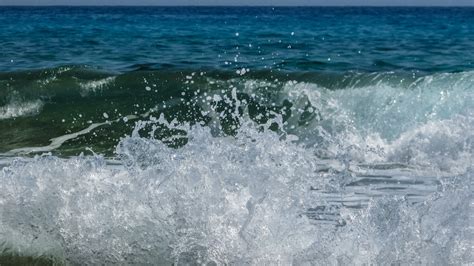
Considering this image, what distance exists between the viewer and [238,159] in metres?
5.02

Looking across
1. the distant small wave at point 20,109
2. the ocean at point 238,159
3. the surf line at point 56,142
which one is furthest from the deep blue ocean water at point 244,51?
the surf line at point 56,142

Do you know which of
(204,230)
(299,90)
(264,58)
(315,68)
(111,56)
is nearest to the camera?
(204,230)

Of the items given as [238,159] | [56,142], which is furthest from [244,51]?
[238,159]

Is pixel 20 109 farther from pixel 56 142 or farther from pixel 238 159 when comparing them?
pixel 238 159

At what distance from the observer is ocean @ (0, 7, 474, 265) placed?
176 inches

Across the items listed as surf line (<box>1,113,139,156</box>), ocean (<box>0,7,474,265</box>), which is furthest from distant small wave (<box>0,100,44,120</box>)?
surf line (<box>1,113,139,156</box>)

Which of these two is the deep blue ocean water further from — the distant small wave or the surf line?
the surf line

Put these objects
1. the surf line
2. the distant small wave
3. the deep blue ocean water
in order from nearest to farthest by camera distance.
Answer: the surf line < the distant small wave < the deep blue ocean water

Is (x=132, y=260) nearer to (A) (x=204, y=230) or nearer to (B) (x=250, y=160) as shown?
(A) (x=204, y=230)

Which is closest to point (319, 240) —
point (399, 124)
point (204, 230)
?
point (204, 230)

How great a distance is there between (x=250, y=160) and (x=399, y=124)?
476 centimetres

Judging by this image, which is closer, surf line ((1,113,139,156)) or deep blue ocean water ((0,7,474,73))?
surf line ((1,113,139,156))

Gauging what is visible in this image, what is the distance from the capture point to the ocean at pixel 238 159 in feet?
14.7

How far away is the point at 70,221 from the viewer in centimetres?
496
